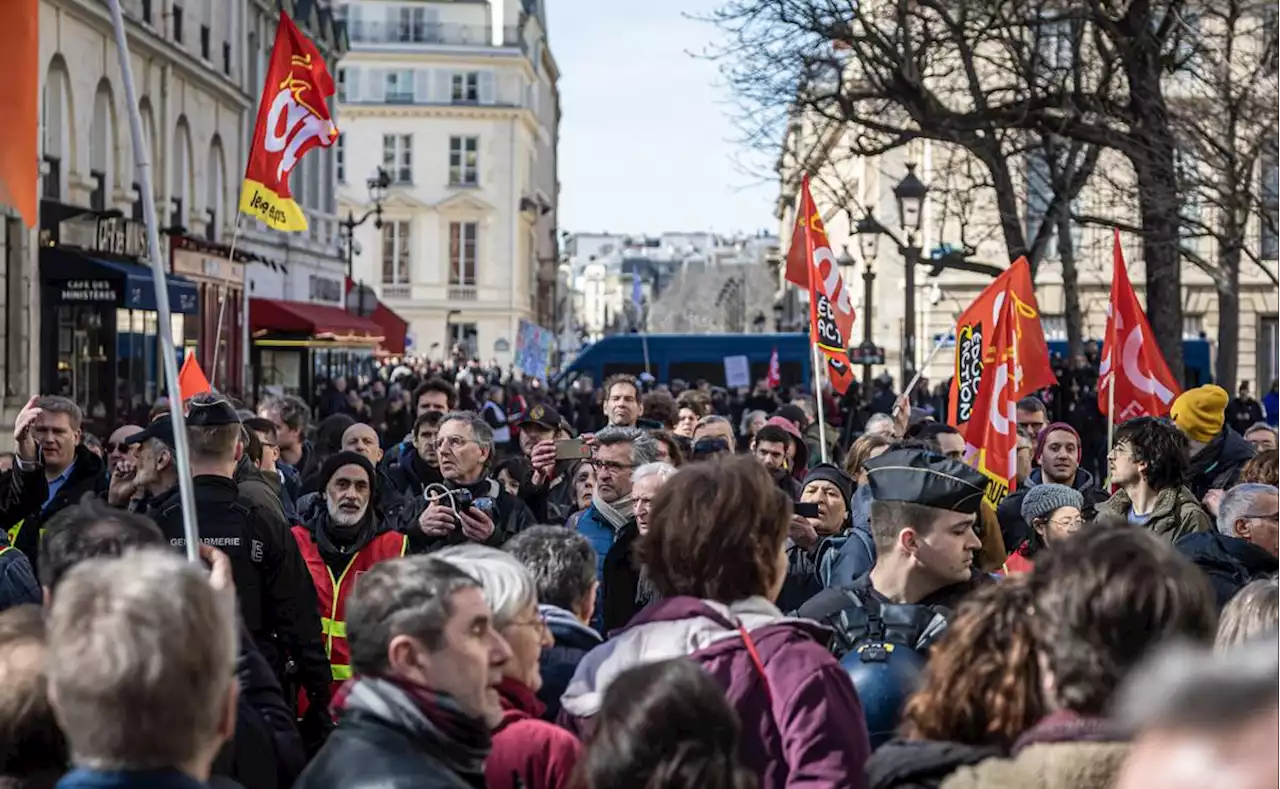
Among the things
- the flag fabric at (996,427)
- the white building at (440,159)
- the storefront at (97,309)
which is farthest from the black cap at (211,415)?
the white building at (440,159)

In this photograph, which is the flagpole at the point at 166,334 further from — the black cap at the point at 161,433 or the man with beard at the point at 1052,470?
the man with beard at the point at 1052,470

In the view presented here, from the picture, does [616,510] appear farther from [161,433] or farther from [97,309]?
[97,309]

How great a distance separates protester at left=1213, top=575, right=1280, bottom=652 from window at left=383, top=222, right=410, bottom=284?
86.0 meters

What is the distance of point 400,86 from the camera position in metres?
89.4

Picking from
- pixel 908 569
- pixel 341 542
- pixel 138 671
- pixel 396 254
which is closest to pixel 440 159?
pixel 396 254

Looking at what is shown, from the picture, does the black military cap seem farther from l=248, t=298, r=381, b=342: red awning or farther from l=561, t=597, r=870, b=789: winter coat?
l=248, t=298, r=381, b=342: red awning

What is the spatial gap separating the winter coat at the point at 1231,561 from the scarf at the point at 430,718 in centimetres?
336

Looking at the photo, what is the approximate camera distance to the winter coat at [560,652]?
4977 millimetres

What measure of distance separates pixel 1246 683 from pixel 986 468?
934 cm

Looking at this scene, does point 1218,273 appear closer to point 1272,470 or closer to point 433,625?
point 1272,470

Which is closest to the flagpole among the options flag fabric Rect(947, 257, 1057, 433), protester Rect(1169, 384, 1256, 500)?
protester Rect(1169, 384, 1256, 500)

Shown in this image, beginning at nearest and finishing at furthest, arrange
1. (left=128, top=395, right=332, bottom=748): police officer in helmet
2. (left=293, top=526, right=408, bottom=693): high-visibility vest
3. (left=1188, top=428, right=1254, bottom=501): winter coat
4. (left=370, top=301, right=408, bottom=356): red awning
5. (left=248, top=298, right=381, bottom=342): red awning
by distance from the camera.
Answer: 1. (left=128, top=395, right=332, bottom=748): police officer in helmet
2. (left=293, top=526, right=408, bottom=693): high-visibility vest
3. (left=1188, top=428, right=1254, bottom=501): winter coat
4. (left=248, top=298, right=381, bottom=342): red awning
5. (left=370, top=301, right=408, bottom=356): red awning

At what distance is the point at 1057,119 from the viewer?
22.7 m

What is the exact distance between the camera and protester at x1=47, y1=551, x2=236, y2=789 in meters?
2.90
